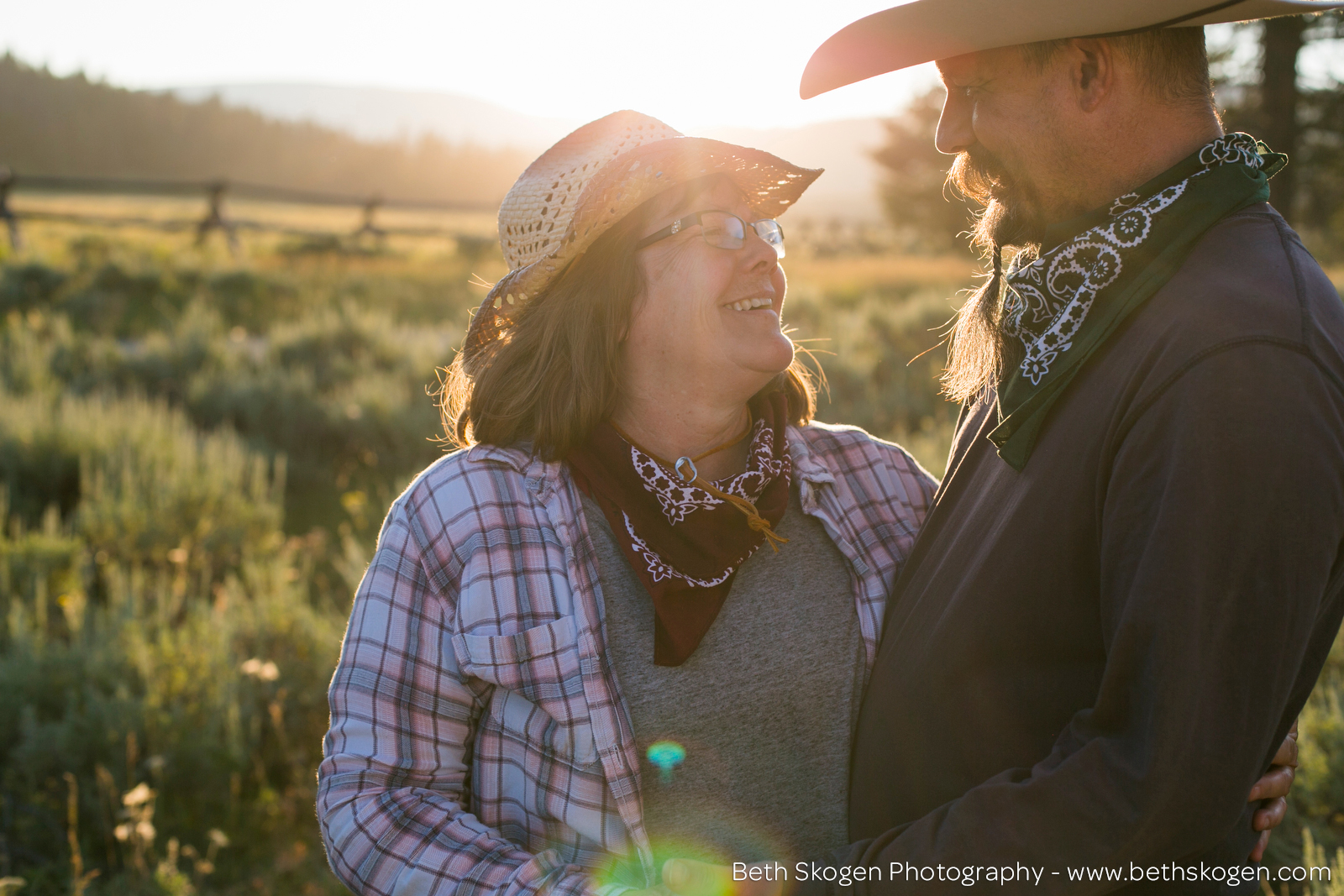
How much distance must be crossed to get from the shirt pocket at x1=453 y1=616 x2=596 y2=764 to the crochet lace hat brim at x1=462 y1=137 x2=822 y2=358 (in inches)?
35.0

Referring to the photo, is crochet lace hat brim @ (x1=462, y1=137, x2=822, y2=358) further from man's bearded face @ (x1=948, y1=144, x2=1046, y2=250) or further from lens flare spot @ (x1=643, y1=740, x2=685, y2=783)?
lens flare spot @ (x1=643, y1=740, x2=685, y2=783)

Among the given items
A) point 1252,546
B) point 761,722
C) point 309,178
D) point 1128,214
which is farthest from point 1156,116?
point 309,178

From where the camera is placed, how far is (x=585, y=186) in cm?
220

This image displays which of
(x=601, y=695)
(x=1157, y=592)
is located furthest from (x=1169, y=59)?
(x=601, y=695)

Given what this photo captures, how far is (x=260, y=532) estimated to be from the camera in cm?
563

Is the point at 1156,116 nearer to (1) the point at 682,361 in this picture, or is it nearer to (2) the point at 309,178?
(1) the point at 682,361

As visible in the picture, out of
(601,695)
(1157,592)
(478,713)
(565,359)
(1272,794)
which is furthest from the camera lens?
(565,359)

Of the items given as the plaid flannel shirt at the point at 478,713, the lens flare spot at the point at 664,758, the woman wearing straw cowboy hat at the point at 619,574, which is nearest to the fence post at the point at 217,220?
the woman wearing straw cowboy hat at the point at 619,574

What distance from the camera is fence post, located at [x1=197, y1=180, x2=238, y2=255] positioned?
20.0 meters

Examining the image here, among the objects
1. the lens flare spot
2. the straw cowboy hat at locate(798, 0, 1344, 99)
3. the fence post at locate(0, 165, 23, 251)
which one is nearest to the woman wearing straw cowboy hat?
the lens flare spot

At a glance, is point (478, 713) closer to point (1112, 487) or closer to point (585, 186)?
point (585, 186)

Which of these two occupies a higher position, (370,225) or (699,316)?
(370,225)

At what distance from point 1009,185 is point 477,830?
1.63m

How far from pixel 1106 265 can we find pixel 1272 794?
3.36 ft
